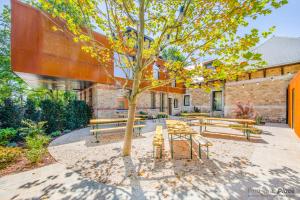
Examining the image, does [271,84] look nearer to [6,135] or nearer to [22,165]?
[22,165]

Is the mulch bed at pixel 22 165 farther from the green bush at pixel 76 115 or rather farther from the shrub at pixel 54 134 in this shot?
the green bush at pixel 76 115

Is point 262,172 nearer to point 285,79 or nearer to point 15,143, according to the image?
point 15,143

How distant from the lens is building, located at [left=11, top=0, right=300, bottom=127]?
7086mm

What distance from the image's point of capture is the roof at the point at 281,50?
1140 centimetres

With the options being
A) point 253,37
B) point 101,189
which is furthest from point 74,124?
point 253,37

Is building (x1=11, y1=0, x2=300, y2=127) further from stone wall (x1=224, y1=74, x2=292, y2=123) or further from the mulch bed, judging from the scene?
the mulch bed

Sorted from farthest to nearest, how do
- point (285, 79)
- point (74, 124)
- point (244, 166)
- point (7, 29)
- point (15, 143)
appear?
point (7, 29)
point (285, 79)
point (74, 124)
point (15, 143)
point (244, 166)

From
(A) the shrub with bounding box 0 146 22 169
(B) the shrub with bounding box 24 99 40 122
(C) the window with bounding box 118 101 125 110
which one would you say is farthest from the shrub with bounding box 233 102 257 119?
(B) the shrub with bounding box 24 99 40 122

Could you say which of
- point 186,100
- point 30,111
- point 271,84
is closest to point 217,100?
point 186,100

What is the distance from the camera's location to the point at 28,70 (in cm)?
711

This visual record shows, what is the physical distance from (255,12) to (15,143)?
32.4 ft

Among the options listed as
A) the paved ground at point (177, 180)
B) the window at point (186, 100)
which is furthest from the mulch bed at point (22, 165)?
the window at point (186, 100)

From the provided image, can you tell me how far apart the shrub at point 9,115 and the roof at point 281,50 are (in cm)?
1771

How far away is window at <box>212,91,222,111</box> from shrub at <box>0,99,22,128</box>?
58.8 ft
